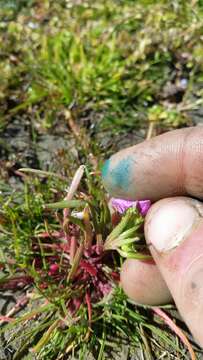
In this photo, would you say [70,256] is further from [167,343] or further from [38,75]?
[38,75]

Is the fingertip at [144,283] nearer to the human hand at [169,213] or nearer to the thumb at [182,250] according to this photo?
the human hand at [169,213]

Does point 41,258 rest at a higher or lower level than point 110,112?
lower

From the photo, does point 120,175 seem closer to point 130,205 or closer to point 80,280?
point 130,205

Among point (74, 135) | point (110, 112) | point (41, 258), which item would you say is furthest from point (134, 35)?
point (41, 258)

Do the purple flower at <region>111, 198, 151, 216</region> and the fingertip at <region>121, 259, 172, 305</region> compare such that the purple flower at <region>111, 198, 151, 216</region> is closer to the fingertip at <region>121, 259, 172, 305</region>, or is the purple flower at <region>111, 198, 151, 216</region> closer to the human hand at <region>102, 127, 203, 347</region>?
the human hand at <region>102, 127, 203, 347</region>

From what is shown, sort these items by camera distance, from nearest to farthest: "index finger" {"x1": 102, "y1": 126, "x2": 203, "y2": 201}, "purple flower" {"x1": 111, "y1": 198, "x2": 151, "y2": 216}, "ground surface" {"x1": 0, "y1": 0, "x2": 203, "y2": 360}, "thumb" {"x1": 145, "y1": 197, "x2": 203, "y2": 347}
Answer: "thumb" {"x1": 145, "y1": 197, "x2": 203, "y2": 347} → "index finger" {"x1": 102, "y1": 126, "x2": 203, "y2": 201} → "purple flower" {"x1": 111, "y1": 198, "x2": 151, "y2": 216} → "ground surface" {"x1": 0, "y1": 0, "x2": 203, "y2": 360}

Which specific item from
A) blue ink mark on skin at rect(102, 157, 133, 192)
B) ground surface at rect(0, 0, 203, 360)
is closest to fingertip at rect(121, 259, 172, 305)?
blue ink mark on skin at rect(102, 157, 133, 192)

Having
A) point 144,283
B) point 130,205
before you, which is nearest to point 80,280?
point 144,283

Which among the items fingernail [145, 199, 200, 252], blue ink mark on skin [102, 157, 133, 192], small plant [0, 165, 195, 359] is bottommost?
small plant [0, 165, 195, 359]
